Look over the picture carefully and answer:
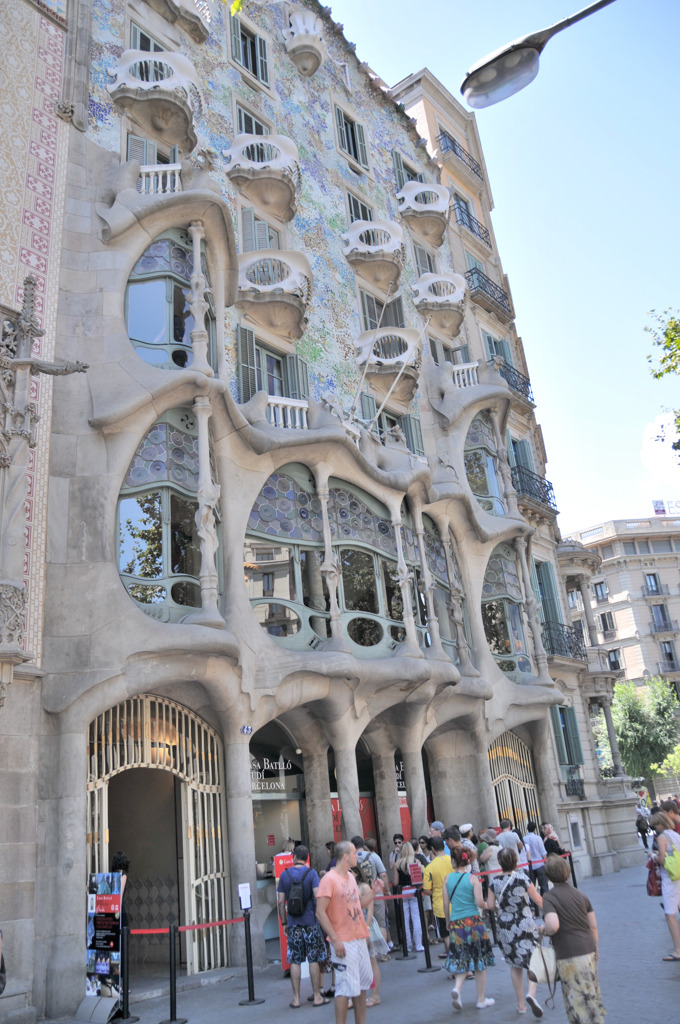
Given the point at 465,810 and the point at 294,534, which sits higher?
the point at 294,534

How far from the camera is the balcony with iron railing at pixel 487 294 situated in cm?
2766

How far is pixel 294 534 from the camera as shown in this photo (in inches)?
610

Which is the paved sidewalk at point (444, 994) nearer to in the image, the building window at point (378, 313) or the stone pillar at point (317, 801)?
the stone pillar at point (317, 801)

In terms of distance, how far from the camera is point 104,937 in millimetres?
9492

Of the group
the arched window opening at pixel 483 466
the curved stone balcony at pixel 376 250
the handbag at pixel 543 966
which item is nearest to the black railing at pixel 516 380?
the arched window opening at pixel 483 466

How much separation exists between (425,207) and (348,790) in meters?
17.9

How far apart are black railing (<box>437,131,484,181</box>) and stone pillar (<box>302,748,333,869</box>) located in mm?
22546

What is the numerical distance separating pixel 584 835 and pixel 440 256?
1790 cm

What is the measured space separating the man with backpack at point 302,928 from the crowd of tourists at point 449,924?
11 mm

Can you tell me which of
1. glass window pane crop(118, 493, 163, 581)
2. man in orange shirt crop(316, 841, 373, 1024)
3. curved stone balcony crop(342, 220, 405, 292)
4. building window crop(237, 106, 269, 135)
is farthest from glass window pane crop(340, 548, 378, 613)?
building window crop(237, 106, 269, 135)

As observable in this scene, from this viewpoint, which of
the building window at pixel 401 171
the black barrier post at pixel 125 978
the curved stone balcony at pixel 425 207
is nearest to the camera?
the black barrier post at pixel 125 978

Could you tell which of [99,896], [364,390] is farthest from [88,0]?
[99,896]

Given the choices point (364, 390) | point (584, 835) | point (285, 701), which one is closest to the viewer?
point (285, 701)

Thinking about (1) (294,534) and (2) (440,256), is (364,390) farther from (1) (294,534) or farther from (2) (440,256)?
(2) (440,256)
